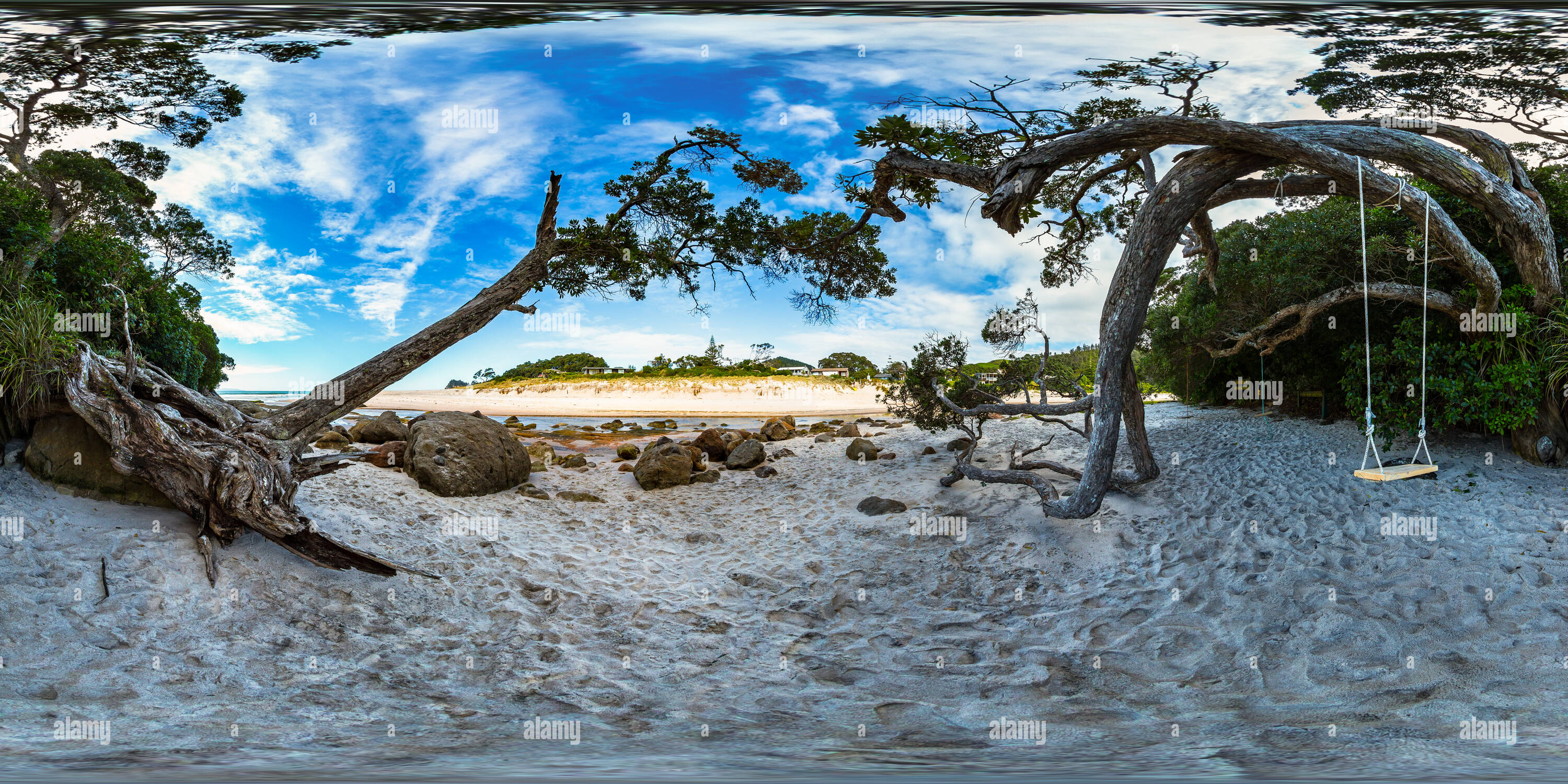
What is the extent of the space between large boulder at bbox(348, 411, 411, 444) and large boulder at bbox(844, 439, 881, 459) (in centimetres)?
694

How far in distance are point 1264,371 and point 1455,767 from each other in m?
10.5

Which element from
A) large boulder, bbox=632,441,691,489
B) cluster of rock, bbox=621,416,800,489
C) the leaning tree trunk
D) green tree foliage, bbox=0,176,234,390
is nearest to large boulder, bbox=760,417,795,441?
cluster of rock, bbox=621,416,800,489

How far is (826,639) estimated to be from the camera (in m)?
5.23

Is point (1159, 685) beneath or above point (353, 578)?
beneath

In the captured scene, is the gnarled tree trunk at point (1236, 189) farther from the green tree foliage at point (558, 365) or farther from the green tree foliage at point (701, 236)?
the green tree foliage at point (558, 365)

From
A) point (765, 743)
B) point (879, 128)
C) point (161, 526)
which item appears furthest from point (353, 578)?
point (879, 128)

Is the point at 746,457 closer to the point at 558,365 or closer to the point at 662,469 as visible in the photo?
the point at 662,469

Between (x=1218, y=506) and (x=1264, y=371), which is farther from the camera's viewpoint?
(x=1264, y=371)

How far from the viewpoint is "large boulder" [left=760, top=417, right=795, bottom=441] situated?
14.2 metres

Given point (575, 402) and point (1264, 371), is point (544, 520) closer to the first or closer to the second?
point (1264, 371)

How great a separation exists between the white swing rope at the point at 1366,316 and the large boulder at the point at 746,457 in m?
7.73

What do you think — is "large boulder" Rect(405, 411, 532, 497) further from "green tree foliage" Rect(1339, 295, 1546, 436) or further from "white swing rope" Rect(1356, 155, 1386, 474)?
"green tree foliage" Rect(1339, 295, 1546, 436)

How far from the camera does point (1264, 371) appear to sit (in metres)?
11.9

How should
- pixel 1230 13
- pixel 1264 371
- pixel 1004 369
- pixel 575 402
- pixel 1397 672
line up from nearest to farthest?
pixel 1397 672, pixel 1230 13, pixel 1004 369, pixel 1264 371, pixel 575 402
